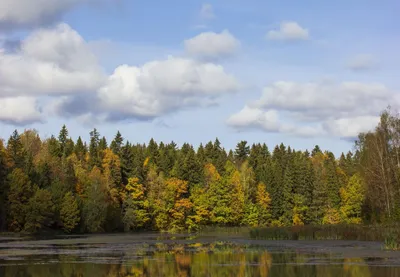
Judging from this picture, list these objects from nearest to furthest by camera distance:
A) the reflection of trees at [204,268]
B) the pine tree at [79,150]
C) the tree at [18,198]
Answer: the reflection of trees at [204,268] < the tree at [18,198] < the pine tree at [79,150]

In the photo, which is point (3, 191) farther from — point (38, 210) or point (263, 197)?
point (263, 197)

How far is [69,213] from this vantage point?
99938 millimetres

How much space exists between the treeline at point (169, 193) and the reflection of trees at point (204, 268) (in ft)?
178

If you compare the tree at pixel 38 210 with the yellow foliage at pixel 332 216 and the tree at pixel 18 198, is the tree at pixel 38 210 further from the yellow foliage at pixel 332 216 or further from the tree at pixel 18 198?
the yellow foliage at pixel 332 216

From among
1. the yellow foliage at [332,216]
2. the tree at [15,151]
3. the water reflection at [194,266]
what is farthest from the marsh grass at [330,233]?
the yellow foliage at [332,216]

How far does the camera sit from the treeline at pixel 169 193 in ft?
308

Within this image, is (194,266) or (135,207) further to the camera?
(135,207)

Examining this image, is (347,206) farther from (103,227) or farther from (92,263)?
(92,263)

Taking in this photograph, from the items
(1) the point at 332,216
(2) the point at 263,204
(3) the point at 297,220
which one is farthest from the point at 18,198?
(1) the point at 332,216

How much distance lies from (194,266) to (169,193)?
87.1m

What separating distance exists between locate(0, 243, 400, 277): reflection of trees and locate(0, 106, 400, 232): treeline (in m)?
54.3

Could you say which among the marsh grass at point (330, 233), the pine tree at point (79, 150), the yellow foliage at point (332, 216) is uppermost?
the pine tree at point (79, 150)

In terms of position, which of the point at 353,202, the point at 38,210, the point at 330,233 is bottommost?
the point at 330,233

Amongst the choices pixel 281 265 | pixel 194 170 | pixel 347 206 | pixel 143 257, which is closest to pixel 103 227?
pixel 194 170
